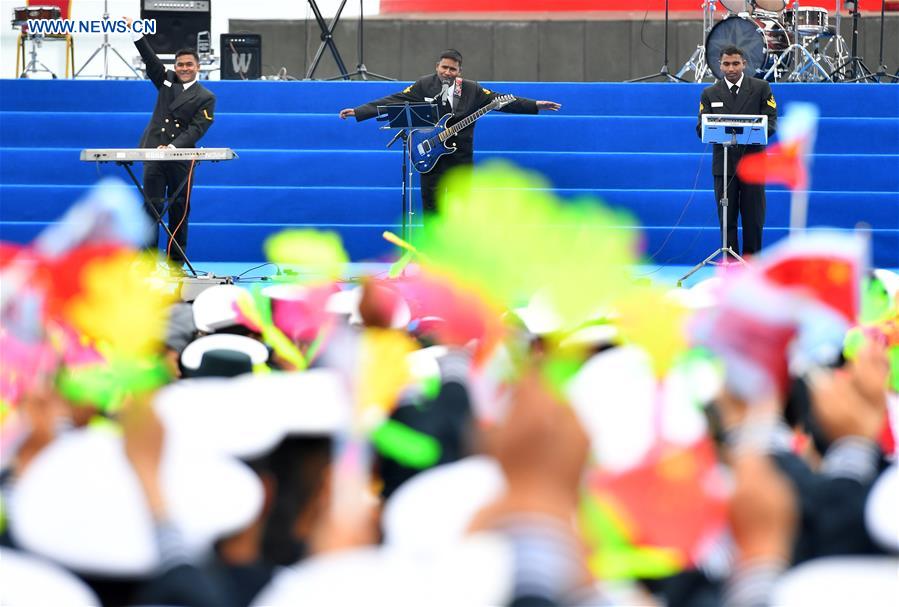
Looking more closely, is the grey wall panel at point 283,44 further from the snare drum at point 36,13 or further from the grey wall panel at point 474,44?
the snare drum at point 36,13

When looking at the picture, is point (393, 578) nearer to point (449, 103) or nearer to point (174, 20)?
point (449, 103)

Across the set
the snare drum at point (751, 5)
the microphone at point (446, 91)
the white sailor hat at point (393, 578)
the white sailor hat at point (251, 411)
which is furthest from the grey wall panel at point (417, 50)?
the white sailor hat at point (393, 578)

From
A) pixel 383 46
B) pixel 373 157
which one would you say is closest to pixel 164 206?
pixel 373 157

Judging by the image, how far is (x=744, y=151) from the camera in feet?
26.8

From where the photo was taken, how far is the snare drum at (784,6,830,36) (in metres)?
10.7

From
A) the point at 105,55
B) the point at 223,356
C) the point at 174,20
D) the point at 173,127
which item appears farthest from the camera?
the point at 174,20

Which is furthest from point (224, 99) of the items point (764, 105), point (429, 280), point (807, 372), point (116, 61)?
point (429, 280)

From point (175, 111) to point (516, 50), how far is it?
4.93 metres

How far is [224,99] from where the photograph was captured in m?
10.2

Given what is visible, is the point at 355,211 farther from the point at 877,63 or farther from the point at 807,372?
the point at 807,372

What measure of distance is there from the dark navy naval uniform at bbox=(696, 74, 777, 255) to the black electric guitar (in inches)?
45.7

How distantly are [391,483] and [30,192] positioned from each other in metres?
8.14

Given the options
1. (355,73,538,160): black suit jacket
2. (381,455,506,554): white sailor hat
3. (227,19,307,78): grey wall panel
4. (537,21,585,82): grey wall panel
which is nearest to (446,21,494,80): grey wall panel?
(537,21,585,82): grey wall panel

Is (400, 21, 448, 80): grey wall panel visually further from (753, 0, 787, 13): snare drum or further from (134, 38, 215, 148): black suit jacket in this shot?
(134, 38, 215, 148): black suit jacket
